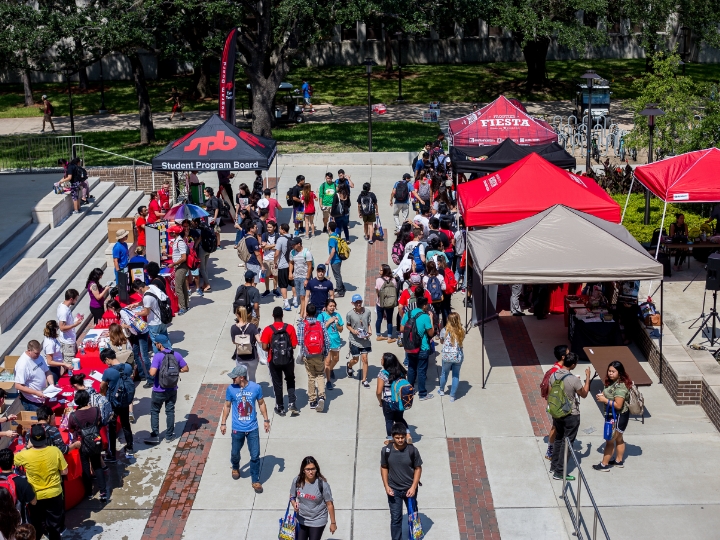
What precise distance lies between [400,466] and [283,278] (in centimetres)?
821

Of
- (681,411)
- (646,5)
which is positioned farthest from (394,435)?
(646,5)

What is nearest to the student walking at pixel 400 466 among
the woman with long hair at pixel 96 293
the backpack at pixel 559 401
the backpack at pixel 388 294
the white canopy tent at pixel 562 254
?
the backpack at pixel 559 401

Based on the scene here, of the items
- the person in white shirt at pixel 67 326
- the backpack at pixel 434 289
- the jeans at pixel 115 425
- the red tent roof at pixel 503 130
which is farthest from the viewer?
the red tent roof at pixel 503 130

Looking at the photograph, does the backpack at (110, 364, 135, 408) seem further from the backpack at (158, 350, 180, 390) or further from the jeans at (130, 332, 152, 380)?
the jeans at (130, 332, 152, 380)

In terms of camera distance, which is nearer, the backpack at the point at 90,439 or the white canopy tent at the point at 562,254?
the backpack at the point at 90,439

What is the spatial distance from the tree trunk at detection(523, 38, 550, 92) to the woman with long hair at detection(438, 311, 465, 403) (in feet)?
101

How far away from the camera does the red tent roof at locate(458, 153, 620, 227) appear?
16.6 m

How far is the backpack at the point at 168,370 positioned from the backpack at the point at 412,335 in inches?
127

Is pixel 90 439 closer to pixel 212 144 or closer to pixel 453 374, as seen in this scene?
pixel 453 374

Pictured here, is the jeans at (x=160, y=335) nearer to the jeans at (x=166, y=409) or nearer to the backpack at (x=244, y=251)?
the jeans at (x=166, y=409)

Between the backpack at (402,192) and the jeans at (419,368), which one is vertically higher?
the backpack at (402,192)

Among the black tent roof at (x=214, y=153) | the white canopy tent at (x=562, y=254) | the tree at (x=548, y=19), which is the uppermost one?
the tree at (x=548, y=19)

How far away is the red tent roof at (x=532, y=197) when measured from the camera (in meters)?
16.6

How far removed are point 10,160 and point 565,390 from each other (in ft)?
68.2
